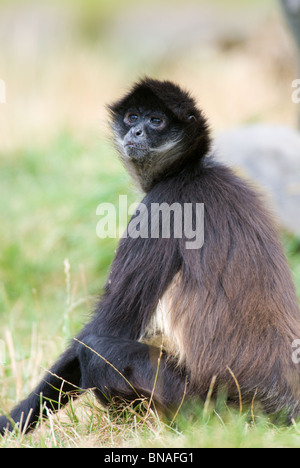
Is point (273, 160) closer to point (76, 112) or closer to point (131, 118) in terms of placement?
point (131, 118)

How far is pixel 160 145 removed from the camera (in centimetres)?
430

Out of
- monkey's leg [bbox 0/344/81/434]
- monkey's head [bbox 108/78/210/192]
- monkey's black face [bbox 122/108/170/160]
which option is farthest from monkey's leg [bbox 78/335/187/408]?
monkey's black face [bbox 122/108/170/160]

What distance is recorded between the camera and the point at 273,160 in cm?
779

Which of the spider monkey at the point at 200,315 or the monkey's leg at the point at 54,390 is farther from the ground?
the spider monkey at the point at 200,315

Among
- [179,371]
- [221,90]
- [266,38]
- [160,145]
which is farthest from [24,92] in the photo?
[179,371]

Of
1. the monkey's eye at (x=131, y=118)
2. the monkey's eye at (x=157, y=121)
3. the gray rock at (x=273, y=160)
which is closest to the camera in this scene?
the monkey's eye at (x=157, y=121)

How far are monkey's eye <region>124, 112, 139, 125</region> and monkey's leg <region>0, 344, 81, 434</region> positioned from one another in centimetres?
151

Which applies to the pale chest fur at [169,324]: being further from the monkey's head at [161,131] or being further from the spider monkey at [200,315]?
the monkey's head at [161,131]

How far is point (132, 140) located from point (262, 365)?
165 cm

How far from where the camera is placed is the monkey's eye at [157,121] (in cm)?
436

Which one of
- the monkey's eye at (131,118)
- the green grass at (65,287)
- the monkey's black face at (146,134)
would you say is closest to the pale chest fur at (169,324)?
the green grass at (65,287)

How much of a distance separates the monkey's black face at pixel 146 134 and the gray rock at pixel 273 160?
9.53 ft

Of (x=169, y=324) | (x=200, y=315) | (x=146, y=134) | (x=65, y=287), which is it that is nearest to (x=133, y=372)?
(x=169, y=324)

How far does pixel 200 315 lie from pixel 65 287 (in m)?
4.57
